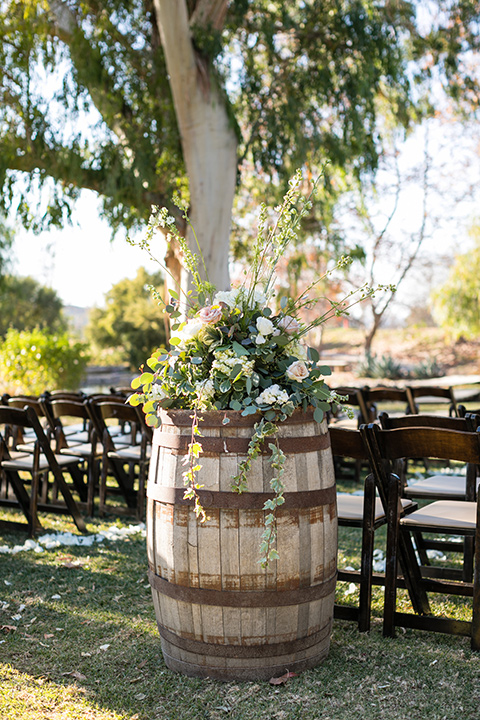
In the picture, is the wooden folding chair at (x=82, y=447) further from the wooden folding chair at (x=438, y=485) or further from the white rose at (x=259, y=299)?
Answer: the white rose at (x=259, y=299)

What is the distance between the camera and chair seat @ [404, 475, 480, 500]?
4.00m

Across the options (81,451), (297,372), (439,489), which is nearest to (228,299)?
(297,372)

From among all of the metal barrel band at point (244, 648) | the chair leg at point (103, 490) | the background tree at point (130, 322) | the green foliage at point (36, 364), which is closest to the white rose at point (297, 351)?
the metal barrel band at point (244, 648)

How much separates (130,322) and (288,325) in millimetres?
22423

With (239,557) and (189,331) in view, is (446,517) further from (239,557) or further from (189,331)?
(189,331)

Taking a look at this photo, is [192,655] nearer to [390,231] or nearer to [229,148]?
[229,148]

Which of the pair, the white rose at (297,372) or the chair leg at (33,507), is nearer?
the white rose at (297,372)

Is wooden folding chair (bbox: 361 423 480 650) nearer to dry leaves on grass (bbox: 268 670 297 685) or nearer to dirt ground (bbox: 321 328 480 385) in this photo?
dry leaves on grass (bbox: 268 670 297 685)

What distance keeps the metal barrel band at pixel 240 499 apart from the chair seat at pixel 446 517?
567 millimetres

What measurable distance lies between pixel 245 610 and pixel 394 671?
0.71m

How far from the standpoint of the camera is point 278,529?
2809 mm

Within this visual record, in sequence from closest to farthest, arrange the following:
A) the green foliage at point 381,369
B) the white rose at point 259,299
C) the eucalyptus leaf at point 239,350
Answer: the eucalyptus leaf at point 239,350
the white rose at point 259,299
the green foliage at point 381,369

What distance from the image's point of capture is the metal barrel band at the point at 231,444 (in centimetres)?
283

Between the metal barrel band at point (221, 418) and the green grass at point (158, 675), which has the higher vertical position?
the metal barrel band at point (221, 418)
